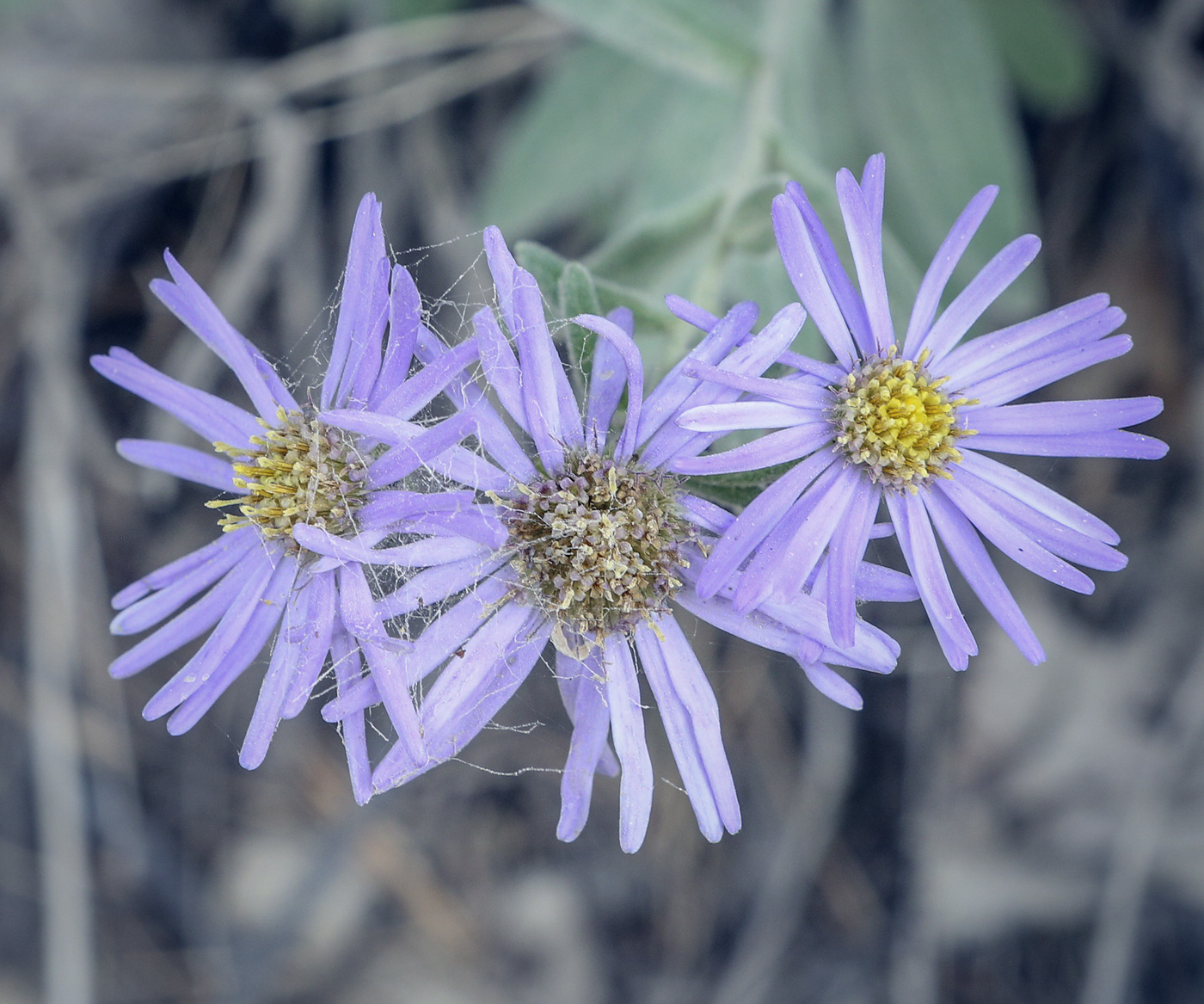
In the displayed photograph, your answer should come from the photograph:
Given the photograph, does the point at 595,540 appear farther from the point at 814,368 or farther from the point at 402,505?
the point at 814,368

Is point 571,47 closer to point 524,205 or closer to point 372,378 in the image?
point 524,205

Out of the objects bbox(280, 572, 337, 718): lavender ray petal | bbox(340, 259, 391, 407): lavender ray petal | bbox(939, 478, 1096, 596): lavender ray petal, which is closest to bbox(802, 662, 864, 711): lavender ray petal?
bbox(939, 478, 1096, 596): lavender ray petal

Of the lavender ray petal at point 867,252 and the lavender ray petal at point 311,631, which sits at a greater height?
the lavender ray petal at point 867,252

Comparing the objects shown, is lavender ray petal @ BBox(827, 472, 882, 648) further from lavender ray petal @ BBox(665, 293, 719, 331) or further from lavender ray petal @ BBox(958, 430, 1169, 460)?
lavender ray petal @ BBox(665, 293, 719, 331)

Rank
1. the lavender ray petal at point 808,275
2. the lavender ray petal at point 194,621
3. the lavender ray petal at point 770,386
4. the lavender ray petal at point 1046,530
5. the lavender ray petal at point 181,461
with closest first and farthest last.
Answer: the lavender ray petal at point 770,386 → the lavender ray petal at point 808,275 → the lavender ray petal at point 1046,530 → the lavender ray petal at point 194,621 → the lavender ray petal at point 181,461

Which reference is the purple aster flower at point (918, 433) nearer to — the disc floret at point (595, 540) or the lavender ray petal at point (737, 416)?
the lavender ray petal at point (737, 416)

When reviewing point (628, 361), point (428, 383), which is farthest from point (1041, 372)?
point (428, 383)

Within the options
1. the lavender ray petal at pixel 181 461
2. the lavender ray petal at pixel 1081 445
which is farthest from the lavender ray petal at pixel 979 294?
the lavender ray petal at pixel 181 461
